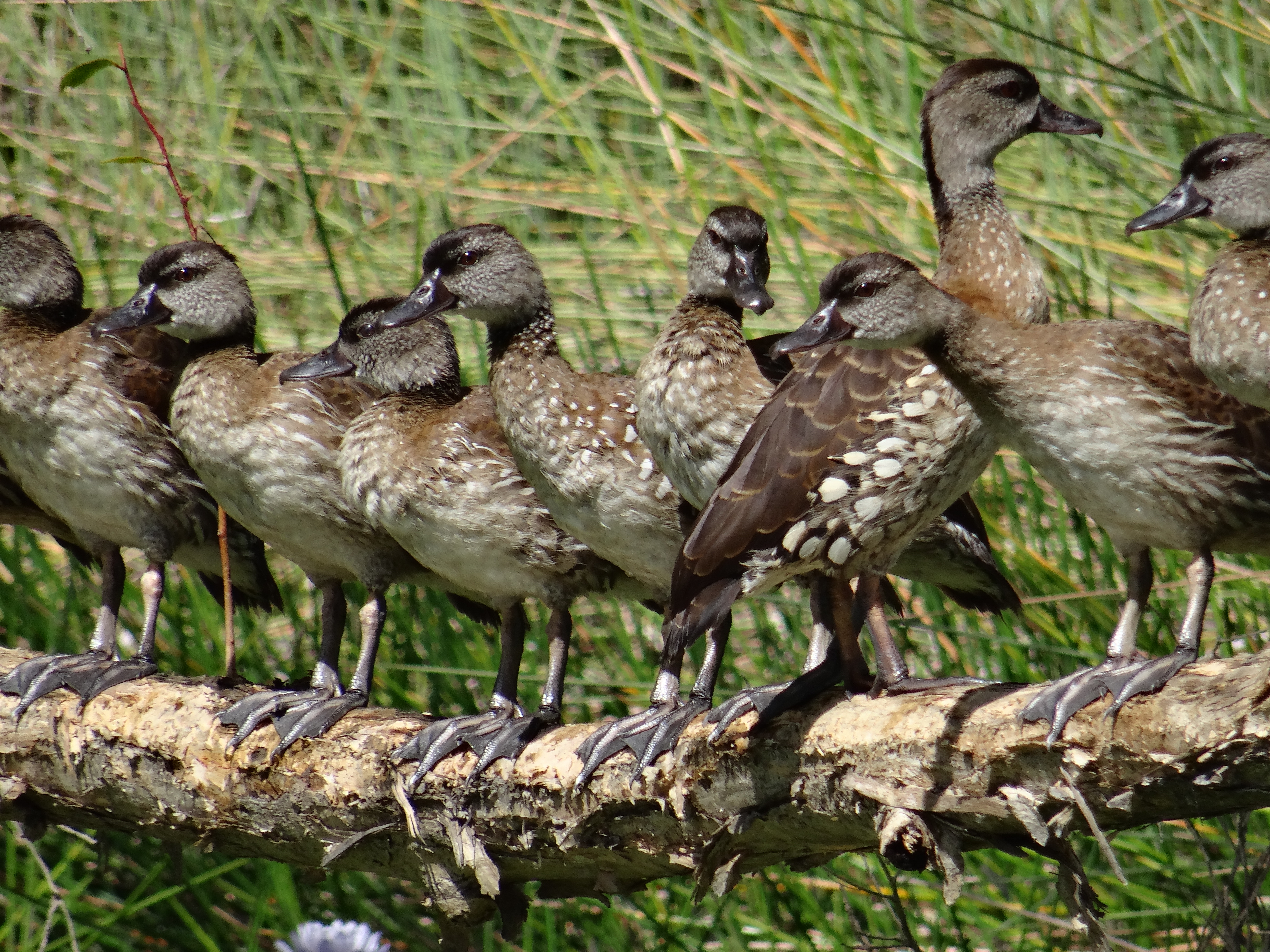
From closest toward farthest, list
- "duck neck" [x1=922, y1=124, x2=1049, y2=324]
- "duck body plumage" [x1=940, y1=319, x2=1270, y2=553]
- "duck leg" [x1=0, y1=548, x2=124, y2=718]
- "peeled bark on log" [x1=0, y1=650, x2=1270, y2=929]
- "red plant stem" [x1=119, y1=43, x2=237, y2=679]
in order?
"peeled bark on log" [x1=0, y1=650, x2=1270, y2=929]
"duck body plumage" [x1=940, y1=319, x2=1270, y2=553]
"duck neck" [x1=922, y1=124, x2=1049, y2=324]
"red plant stem" [x1=119, y1=43, x2=237, y2=679]
"duck leg" [x1=0, y1=548, x2=124, y2=718]

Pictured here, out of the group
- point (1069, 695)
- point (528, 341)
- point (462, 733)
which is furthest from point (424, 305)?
point (1069, 695)

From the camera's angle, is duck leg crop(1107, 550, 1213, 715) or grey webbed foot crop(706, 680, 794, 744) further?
grey webbed foot crop(706, 680, 794, 744)

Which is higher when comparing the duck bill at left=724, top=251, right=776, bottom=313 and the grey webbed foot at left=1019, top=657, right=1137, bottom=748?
the duck bill at left=724, top=251, right=776, bottom=313

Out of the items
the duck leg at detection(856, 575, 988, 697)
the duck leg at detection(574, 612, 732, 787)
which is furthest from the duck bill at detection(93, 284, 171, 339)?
the duck leg at detection(856, 575, 988, 697)

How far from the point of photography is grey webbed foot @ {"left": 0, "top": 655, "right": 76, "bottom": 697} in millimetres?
3967

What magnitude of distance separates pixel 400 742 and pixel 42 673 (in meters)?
1.21

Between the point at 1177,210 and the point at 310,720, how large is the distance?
7.85 feet

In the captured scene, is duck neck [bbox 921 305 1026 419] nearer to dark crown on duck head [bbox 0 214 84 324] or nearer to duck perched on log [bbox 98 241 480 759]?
duck perched on log [bbox 98 241 480 759]

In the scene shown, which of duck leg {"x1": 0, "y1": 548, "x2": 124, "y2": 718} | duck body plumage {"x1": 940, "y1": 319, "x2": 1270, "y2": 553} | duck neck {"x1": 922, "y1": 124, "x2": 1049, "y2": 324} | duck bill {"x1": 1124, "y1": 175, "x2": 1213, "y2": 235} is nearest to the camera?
duck body plumage {"x1": 940, "y1": 319, "x2": 1270, "y2": 553}

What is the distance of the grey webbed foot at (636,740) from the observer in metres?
3.14

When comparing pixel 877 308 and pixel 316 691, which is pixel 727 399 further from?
Result: pixel 316 691

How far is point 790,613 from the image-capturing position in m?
4.59

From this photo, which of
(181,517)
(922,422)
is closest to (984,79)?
(922,422)

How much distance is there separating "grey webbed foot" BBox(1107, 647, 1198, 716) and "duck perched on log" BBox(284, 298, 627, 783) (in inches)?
60.3
